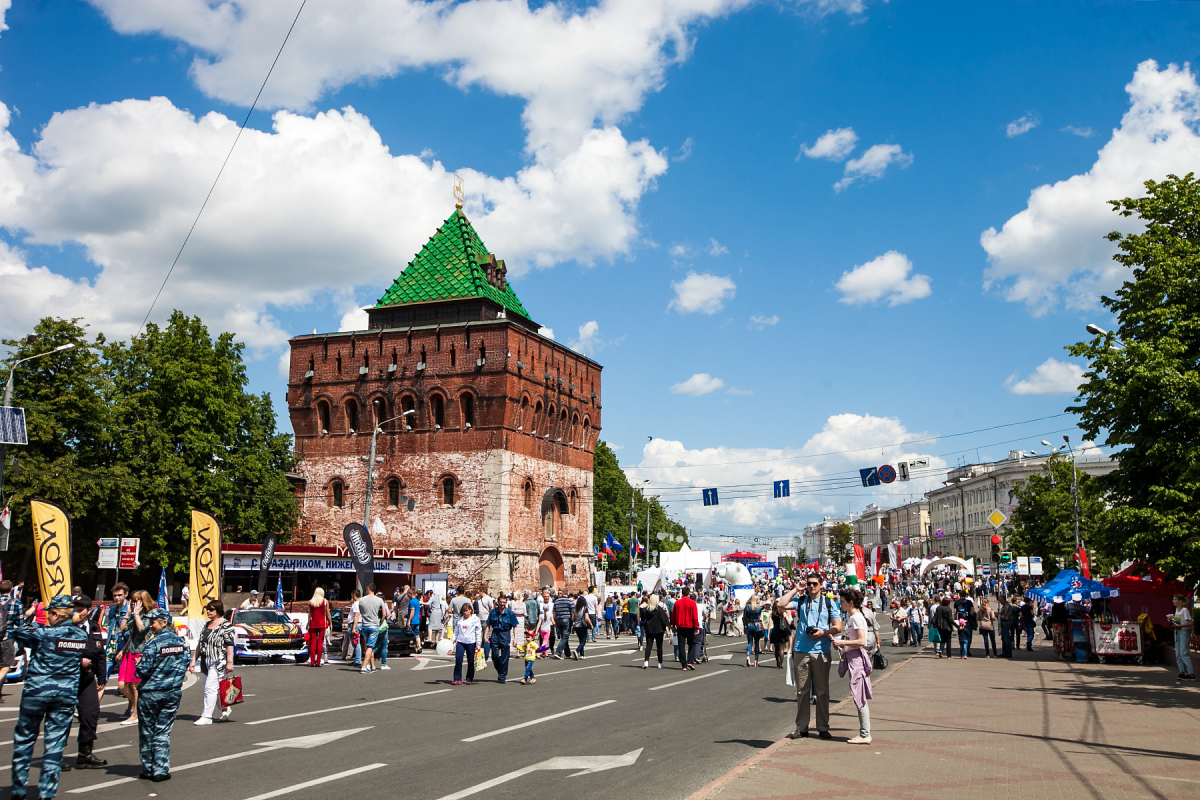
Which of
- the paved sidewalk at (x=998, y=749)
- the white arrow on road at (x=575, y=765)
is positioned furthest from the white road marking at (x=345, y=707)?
the paved sidewalk at (x=998, y=749)

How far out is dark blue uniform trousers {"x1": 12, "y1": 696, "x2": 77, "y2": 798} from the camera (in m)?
7.61

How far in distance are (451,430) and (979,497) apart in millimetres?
93051

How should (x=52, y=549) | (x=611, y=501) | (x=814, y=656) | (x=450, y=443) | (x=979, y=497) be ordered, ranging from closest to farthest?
(x=814, y=656) < (x=52, y=549) < (x=450, y=443) < (x=611, y=501) < (x=979, y=497)

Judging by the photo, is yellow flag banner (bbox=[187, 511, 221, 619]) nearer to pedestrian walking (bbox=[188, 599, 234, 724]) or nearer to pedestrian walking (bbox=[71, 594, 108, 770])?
pedestrian walking (bbox=[188, 599, 234, 724])

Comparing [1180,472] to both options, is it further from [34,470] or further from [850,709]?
[34,470]

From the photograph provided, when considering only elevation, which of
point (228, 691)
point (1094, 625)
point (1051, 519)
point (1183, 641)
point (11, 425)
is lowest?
point (1094, 625)

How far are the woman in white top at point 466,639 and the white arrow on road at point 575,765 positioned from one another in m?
7.97

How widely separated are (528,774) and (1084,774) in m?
5.41

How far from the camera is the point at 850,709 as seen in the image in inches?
510

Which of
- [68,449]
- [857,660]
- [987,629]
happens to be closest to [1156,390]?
[987,629]

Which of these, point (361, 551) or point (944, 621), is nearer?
point (944, 621)

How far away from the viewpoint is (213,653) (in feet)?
40.6

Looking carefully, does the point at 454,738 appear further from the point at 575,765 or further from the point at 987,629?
the point at 987,629

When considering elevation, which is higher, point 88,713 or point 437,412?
point 437,412
